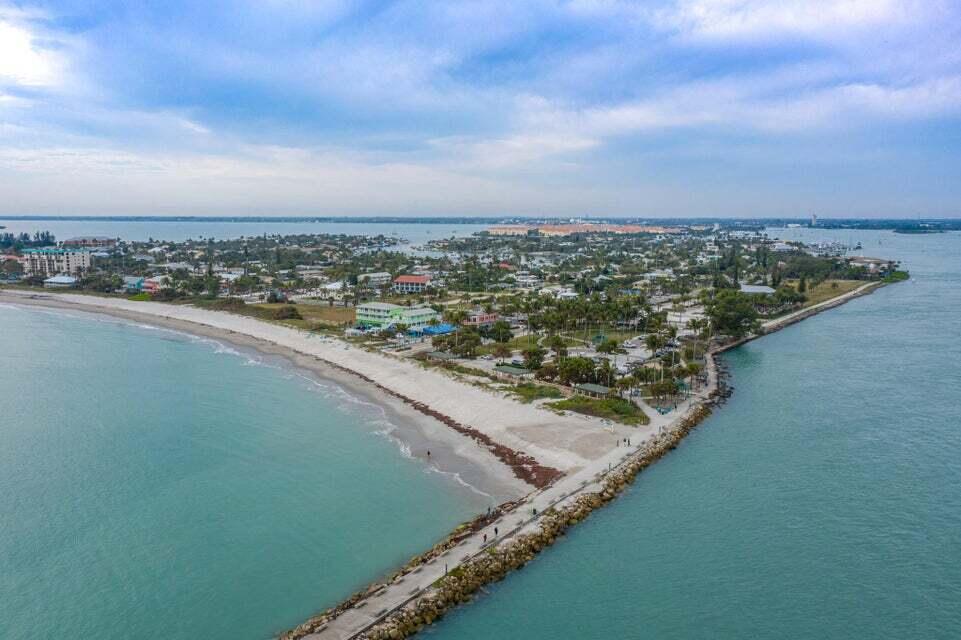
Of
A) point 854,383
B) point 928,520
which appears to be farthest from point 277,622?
point 854,383

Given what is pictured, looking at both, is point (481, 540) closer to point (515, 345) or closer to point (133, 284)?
point (515, 345)

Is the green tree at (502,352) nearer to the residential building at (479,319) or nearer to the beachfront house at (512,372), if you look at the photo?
the beachfront house at (512,372)

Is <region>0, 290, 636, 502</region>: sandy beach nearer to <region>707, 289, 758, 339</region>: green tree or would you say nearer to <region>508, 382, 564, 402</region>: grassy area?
<region>508, 382, 564, 402</region>: grassy area

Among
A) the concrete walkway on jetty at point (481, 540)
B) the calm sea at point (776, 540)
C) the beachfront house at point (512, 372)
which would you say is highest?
the beachfront house at point (512, 372)

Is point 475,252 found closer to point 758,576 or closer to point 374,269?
point 374,269

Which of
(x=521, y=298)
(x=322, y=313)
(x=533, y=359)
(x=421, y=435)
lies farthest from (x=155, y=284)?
(x=421, y=435)

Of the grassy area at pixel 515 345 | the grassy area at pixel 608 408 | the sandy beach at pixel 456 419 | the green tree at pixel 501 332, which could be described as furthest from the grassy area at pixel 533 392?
the green tree at pixel 501 332

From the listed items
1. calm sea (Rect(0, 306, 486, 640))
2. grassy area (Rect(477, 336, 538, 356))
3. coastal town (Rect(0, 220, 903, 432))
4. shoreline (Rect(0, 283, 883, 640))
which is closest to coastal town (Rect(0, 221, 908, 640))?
shoreline (Rect(0, 283, 883, 640))
